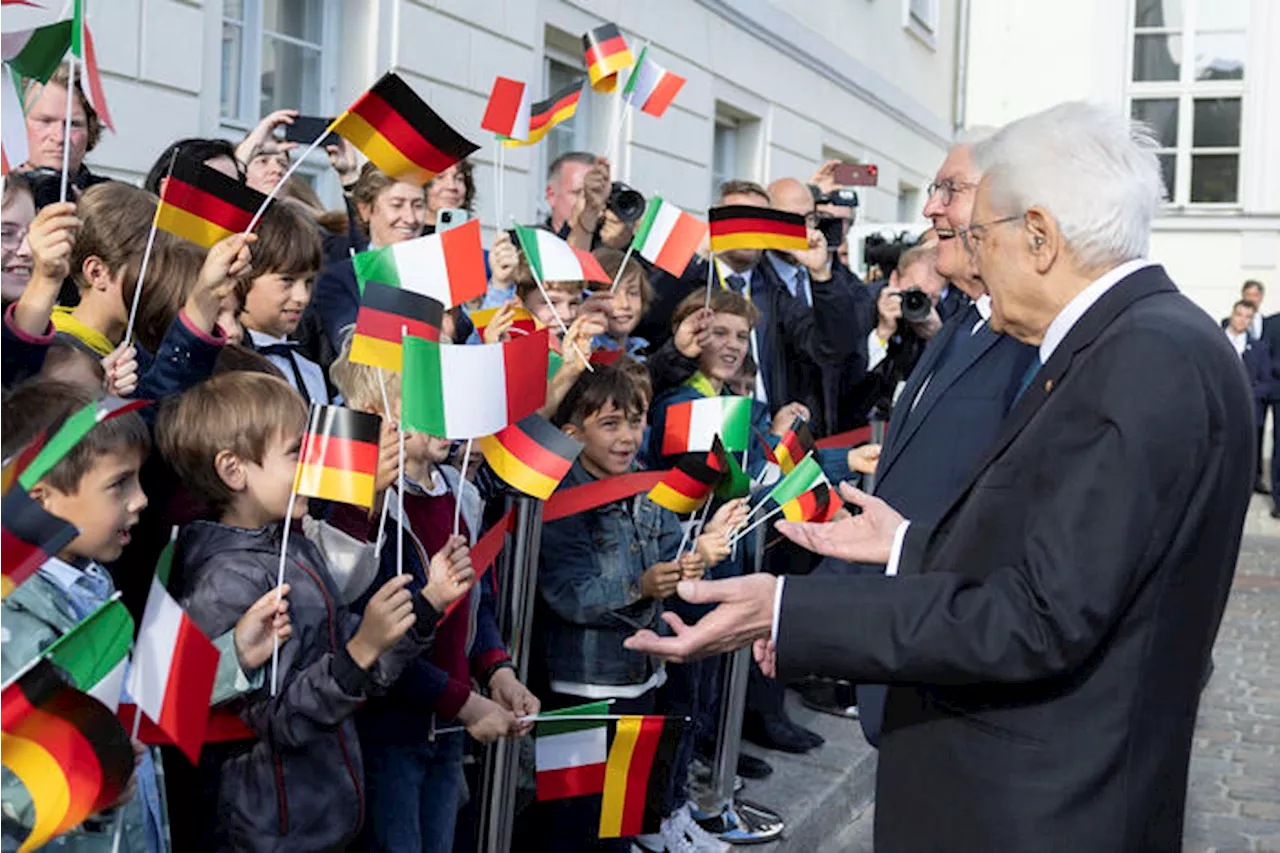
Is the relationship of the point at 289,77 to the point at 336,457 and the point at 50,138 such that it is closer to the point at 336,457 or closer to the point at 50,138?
the point at 50,138

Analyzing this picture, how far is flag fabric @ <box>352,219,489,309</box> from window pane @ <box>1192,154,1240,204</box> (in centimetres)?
2513

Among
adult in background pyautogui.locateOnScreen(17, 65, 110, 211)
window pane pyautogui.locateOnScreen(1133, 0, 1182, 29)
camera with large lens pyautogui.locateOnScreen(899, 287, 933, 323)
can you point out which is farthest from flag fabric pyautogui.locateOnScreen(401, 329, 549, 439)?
window pane pyautogui.locateOnScreen(1133, 0, 1182, 29)

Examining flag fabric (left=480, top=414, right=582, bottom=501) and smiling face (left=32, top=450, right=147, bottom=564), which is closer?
smiling face (left=32, top=450, right=147, bottom=564)

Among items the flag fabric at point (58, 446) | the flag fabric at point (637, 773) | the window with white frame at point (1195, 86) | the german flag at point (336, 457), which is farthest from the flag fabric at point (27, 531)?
the window with white frame at point (1195, 86)

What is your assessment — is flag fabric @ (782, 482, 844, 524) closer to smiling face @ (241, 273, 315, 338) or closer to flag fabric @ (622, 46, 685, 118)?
smiling face @ (241, 273, 315, 338)

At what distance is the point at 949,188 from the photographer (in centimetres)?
366

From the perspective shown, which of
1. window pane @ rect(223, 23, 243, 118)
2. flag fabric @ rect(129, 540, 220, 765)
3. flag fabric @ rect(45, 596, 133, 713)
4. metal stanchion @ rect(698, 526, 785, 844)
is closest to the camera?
flag fabric @ rect(45, 596, 133, 713)

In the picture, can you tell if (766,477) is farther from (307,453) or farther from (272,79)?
(272,79)

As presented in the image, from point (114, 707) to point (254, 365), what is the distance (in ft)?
4.20

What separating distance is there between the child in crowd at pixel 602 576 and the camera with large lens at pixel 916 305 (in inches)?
96.8

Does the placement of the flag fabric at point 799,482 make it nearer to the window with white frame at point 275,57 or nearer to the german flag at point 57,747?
the german flag at point 57,747

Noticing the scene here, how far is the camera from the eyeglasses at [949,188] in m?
3.60

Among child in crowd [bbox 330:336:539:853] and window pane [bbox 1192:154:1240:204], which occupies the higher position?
window pane [bbox 1192:154:1240:204]

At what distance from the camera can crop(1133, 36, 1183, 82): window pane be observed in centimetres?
2688
